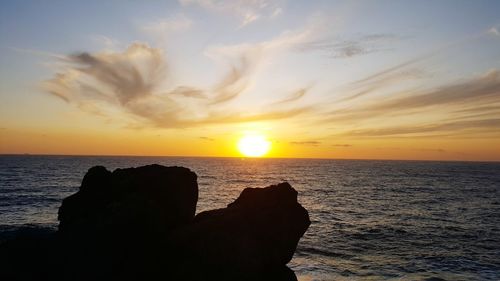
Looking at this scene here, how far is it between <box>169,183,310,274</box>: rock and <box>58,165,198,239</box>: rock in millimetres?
1379

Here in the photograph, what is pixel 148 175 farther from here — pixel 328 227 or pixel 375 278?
pixel 328 227

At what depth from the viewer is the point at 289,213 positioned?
1989 centimetres

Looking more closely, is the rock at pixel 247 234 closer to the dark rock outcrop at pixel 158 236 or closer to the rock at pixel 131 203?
the dark rock outcrop at pixel 158 236

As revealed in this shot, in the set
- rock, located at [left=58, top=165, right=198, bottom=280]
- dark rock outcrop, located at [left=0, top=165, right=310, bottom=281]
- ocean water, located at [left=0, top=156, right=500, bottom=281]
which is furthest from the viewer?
ocean water, located at [left=0, top=156, right=500, bottom=281]

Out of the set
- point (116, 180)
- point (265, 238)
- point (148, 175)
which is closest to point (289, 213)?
point (265, 238)

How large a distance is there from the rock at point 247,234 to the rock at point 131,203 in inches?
54.3

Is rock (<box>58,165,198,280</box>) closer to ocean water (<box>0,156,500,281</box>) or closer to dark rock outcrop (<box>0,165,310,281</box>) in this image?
dark rock outcrop (<box>0,165,310,281</box>)

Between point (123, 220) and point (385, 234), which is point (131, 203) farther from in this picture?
point (385, 234)

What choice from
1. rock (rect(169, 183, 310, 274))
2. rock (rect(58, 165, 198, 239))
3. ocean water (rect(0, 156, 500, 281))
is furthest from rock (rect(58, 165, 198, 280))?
ocean water (rect(0, 156, 500, 281))

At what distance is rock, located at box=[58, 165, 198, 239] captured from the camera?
16844 millimetres

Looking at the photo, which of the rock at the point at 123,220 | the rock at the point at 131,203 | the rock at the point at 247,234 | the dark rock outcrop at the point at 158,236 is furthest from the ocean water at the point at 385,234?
the rock at the point at 123,220

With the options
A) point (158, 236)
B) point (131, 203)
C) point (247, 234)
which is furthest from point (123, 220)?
point (247, 234)

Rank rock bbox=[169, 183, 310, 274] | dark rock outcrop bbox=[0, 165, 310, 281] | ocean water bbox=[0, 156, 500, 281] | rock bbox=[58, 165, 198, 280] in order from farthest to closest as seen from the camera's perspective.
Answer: ocean water bbox=[0, 156, 500, 281] → rock bbox=[169, 183, 310, 274] → rock bbox=[58, 165, 198, 280] → dark rock outcrop bbox=[0, 165, 310, 281]

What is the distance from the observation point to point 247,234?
58.4 ft
